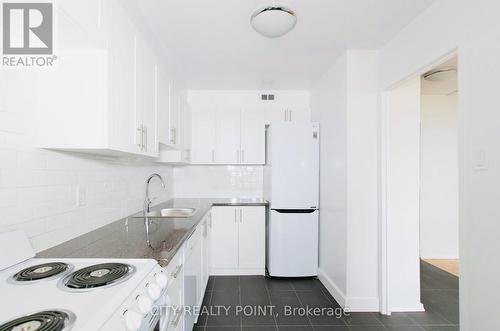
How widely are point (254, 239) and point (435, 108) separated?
11.3 feet

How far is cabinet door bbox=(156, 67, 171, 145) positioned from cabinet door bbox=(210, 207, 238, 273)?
125 cm

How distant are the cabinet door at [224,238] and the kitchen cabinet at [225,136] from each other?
77cm

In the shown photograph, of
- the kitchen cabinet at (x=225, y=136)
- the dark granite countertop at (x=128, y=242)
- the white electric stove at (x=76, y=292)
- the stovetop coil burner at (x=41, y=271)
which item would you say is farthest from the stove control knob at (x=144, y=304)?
the kitchen cabinet at (x=225, y=136)

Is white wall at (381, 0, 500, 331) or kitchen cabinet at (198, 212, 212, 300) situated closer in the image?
white wall at (381, 0, 500, 331)

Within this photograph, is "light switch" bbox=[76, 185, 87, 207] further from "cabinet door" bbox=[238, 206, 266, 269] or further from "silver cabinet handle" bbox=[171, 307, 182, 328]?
"cabinet door" bbox=[238, 206, 266, 269]

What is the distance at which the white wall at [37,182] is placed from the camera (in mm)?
1105

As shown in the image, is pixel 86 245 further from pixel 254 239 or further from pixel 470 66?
pixel 470 66

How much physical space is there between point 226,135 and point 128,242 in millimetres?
2349

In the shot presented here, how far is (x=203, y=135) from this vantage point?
3570 mm

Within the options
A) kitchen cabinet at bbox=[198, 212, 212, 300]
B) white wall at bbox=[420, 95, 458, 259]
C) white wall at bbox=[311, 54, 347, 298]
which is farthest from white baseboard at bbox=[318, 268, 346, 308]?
white wall at bbox=[420, 95, 458, 259]

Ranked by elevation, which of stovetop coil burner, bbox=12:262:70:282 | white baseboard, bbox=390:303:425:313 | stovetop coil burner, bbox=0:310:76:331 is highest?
stovetop coil burner, bbox=0:310:76:331

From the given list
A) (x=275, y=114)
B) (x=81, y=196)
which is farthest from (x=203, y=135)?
(x=81, y=196)

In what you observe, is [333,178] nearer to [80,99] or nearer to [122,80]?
[122,80]

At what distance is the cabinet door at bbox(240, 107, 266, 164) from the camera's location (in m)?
3.56
